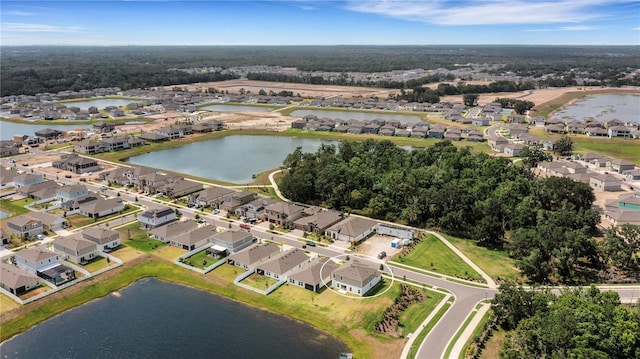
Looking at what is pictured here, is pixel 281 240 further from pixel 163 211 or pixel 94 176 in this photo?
pixel 94 176

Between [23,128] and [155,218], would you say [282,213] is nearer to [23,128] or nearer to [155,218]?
[155,218]

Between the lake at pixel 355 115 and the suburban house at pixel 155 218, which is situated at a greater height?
the lake at pixel 355 115

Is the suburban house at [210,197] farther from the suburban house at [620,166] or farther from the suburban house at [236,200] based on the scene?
the suburban house at [620,166]

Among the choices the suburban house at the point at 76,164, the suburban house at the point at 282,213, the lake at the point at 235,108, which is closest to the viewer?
the suburban house at the point at 282,213

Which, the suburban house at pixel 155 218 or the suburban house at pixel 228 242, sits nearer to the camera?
the suburban house at pixel 228 242

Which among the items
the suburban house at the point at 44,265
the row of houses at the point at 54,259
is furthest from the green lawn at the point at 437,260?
the suburban house at the point at 44,265

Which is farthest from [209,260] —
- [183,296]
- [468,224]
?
[468,224]

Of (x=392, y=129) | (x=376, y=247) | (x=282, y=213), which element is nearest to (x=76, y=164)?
(x=282, y=213)

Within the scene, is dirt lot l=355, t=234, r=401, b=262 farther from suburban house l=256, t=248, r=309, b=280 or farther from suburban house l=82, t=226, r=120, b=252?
suburban house l=82, t=226, r=120, b=252
